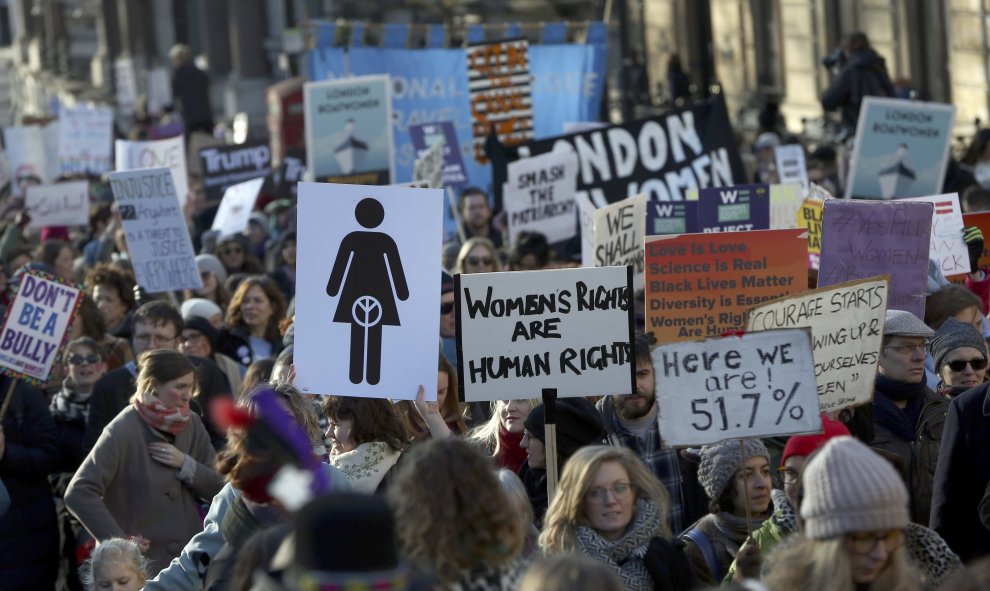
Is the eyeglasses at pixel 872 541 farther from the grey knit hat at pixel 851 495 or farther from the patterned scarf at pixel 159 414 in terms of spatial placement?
the patterned scarf at pixel 159 414

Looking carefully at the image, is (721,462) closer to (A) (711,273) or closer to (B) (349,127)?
(A) (711,273)

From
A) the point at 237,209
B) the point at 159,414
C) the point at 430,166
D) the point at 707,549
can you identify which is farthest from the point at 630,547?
the point at 237,209

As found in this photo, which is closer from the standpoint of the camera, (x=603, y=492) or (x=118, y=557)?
(x=603, y=492)

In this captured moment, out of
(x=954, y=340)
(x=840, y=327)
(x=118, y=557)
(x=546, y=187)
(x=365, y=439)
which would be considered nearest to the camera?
(x=118, y=557)

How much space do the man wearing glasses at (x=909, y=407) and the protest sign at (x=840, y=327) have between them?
22 cm

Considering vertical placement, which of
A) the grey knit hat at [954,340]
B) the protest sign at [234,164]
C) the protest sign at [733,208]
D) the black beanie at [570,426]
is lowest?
the black beanie at [570,426]

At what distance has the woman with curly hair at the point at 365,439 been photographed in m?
6.14

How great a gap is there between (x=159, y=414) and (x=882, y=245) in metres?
3.12

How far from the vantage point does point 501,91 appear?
689 inches

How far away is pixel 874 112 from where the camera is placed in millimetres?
12570

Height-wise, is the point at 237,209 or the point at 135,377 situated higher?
the point at 237,209

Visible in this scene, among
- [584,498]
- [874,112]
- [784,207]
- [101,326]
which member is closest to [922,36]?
[874,112]

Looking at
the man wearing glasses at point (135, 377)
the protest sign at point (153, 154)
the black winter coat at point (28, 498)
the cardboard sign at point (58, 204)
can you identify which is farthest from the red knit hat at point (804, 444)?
the cardboard sign at point (58, 204)

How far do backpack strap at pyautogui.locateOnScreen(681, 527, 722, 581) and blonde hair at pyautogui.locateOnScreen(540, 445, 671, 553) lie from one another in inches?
11.7
